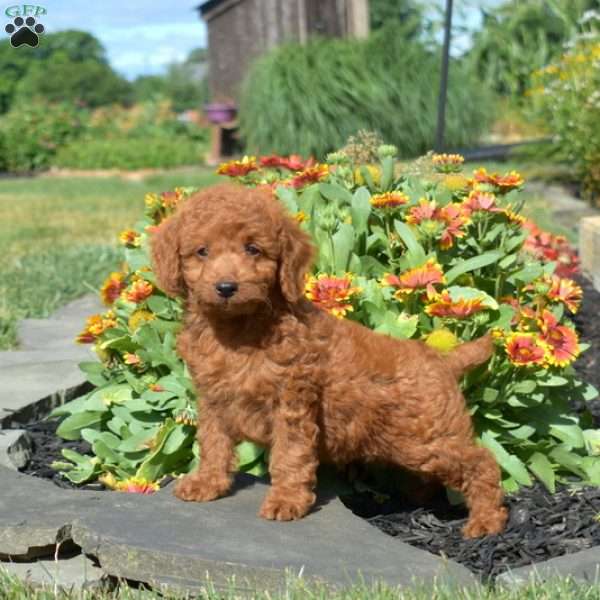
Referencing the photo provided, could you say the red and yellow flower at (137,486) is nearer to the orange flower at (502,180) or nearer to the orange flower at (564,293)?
the orange flower at (564,293)

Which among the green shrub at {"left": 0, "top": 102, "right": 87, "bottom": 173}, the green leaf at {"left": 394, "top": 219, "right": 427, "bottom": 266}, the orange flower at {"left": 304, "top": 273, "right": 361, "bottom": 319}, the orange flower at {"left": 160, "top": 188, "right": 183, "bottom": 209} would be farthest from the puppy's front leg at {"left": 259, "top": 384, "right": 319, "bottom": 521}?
the green shrub at {"left": 0, "top": 102, "right": 87, "bottom": 173}

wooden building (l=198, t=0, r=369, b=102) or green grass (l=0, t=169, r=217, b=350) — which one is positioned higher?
wooden building (l=198, t=0, r=369, b=102)

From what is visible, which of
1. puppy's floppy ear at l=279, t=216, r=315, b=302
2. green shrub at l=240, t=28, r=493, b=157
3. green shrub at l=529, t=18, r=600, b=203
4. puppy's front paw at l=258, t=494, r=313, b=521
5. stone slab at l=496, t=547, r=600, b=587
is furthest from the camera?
green shrub at l=240, t=28, r=493, b=157

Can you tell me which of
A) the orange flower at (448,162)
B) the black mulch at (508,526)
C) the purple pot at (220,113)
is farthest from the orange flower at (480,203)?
the purple pot at (220,113)

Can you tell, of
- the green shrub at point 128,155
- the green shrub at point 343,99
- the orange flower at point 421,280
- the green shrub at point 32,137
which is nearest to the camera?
the orange flower at point 421,280

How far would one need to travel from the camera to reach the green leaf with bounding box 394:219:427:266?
12.6 ft

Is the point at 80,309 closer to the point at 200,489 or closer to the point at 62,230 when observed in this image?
the point at 200,489

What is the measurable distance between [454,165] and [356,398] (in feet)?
4.91

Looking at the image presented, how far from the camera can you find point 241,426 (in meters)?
3.26

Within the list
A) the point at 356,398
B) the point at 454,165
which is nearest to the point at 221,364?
the point at 356,398

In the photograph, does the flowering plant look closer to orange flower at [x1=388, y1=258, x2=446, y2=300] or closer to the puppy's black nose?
orange flower at [x1=388, y1=258, x2=446, y2=300]

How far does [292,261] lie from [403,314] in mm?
761

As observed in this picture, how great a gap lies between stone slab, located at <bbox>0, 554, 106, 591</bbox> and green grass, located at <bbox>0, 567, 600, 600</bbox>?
0.07 metres

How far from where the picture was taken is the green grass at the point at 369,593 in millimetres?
2691
